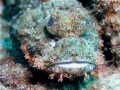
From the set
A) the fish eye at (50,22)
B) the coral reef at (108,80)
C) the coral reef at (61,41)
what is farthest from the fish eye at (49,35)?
the coral reef at (108,80)

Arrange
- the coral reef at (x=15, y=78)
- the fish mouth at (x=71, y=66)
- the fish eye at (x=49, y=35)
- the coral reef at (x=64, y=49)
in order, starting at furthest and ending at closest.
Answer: the coral reef at (x=15, y=78) < the fish eye at (x=49, y=35) < the coral reef at (x=64, y=49) < the fish mouth at (x=71, y=66)

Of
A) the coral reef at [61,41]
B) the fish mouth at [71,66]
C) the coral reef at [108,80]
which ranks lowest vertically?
the coral reef at [108,80]

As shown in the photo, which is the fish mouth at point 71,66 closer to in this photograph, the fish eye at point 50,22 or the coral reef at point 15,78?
the fish eye at point 50,22

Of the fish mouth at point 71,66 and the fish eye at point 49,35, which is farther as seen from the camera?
the fish eye at point 49,35

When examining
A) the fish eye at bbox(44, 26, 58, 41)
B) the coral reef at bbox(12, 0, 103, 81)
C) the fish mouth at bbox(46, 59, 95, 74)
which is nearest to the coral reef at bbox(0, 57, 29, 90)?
the coral reef at bbox(12, 0, 103, 81)

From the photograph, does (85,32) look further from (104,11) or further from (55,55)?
(104,11)

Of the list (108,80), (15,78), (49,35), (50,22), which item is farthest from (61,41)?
(108,80)

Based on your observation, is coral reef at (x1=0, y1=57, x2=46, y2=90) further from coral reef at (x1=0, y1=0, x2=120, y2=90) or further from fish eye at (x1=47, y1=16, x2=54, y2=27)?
fish eye at (x1=47, y1=16, x2=54, y2=27)

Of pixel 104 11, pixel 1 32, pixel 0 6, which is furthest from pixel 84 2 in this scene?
pixel 0 6

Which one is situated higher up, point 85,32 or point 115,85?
point 85,32
